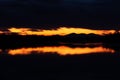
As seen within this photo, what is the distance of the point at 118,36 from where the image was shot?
89375mm
